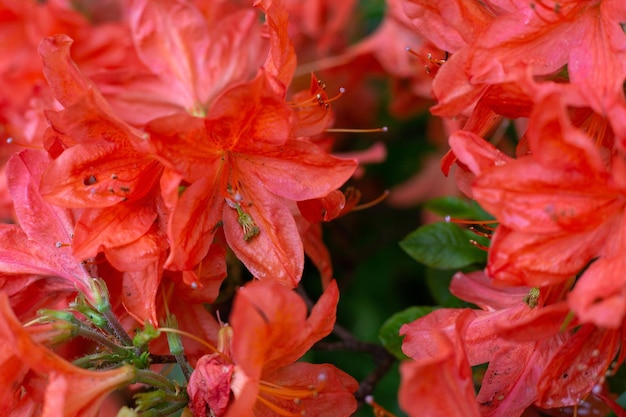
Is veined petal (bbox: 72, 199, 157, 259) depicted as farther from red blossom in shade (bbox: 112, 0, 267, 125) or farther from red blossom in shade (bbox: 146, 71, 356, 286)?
red blossom in shade (bbox: 112, 0, 267, 125)

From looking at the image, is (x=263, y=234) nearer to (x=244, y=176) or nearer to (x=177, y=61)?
(x=244, y=176)

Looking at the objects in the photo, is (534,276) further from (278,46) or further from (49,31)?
(49,31)

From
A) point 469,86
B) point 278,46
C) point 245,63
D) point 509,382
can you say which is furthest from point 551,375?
point 245,63

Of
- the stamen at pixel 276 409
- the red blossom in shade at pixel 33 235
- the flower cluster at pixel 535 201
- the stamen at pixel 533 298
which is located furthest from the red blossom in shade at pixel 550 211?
the red blossom in shade at pixel 33 235

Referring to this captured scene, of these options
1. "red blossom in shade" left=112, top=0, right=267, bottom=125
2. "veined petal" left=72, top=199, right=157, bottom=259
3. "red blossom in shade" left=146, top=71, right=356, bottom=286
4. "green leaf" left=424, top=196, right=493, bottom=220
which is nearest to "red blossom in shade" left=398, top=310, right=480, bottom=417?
"red blossom in shade" left=146, top=71, right=356, bottom=286

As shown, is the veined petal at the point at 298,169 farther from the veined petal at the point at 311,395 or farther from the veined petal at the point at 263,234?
the veined petal at the point at 311,395

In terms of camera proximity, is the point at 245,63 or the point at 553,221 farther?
the point at 245,63
